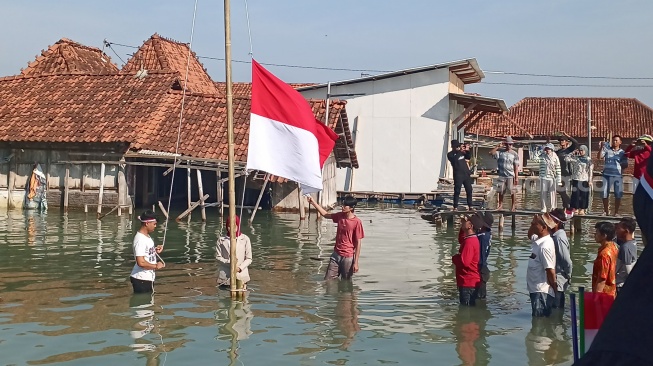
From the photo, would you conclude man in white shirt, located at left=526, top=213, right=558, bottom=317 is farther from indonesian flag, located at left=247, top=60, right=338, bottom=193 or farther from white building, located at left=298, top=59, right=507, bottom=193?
white building, located at left=298, top=59, right=507, bottom=193

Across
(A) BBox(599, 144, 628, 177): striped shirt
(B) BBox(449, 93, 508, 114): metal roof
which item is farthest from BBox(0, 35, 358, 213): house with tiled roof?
(A) BBox(599, 144, 628, 177): striped shirt

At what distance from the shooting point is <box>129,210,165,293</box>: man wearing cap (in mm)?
10422

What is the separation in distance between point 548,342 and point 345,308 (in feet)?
9.95

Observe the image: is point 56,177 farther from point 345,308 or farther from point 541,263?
point 541,263

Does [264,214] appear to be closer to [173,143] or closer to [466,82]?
[173,143]

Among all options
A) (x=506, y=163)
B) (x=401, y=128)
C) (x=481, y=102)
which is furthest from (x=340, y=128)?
(x=506, y=163)

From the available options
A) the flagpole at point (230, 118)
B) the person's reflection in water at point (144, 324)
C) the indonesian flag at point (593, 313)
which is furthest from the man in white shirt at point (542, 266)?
the indonesian flag at point (593, 313)

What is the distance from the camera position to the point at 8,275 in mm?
13211

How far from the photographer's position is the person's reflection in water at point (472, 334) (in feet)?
27.8

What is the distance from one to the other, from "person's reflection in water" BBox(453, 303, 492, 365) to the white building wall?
1997 centimetres

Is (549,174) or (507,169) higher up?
(507,169)

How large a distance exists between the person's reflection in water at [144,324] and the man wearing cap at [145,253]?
24cm

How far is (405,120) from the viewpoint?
101ft

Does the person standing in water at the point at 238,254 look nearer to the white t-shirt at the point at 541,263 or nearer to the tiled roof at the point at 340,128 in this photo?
the white t-shirt at the point at 541,263
